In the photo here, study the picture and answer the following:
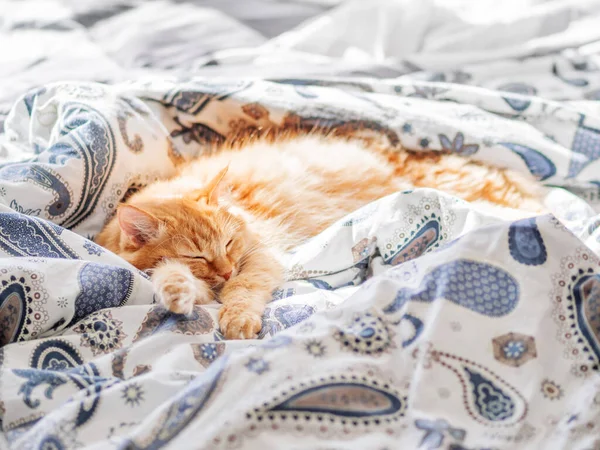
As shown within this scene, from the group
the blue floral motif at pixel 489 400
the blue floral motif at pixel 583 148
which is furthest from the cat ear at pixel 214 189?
the blue floral motif at pixel 583 148

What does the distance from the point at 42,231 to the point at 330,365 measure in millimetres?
593

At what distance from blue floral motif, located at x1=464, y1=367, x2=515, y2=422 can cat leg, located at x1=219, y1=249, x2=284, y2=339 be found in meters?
0.40

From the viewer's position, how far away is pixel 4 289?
91 cm

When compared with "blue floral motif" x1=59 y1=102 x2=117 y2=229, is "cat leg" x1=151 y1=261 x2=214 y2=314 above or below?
below

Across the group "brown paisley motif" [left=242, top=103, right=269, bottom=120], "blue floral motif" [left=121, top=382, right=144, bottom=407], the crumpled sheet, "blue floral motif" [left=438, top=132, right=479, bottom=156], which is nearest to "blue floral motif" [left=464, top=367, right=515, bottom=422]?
the crumpled sheet

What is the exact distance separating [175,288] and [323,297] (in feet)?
0.92

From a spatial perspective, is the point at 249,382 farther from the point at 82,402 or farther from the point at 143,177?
the point at 143,177

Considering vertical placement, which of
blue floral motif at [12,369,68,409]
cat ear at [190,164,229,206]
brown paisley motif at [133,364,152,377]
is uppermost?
cat ear at [190,164,229,206]

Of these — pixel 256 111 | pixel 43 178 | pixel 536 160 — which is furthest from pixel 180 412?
pixel 536 160

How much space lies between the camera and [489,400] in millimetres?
781

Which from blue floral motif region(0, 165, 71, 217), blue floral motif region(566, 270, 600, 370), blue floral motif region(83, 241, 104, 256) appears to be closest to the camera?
blue floral motif region(566, 270, 600, 370)

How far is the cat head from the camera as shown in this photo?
4.05ft

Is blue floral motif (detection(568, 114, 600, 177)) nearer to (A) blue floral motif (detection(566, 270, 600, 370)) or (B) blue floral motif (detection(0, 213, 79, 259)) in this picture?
(A) blue floral motif (detection(566, 270, 600, 370))

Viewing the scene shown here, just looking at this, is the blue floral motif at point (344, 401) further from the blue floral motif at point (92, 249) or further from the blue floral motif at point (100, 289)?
the blue floral motif at point (92, 249)
